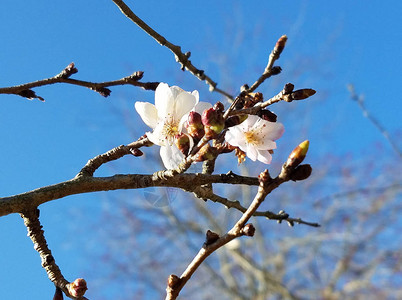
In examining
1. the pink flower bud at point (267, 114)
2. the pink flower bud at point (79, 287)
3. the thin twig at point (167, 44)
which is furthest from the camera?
the thin twig at point (167, 44)

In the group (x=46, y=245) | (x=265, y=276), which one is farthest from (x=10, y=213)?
(x=265, y=276)

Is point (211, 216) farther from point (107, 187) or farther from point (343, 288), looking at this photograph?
point (107, 187)

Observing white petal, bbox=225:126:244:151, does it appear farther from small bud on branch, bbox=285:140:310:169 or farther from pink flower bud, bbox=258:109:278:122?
small bud on branch, bbox=285:140:310:169

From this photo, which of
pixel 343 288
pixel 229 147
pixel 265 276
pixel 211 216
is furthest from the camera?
pixel 211 216

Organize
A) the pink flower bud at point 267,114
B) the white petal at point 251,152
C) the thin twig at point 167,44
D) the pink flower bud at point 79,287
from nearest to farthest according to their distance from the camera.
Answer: the pink flower bud at point 79,287 < the pink flower bud at point 267,114 < the white petal at point 251,152 < the thin twig at point 167,44

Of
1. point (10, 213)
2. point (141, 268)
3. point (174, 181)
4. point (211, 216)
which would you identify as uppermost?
point (141, 268)

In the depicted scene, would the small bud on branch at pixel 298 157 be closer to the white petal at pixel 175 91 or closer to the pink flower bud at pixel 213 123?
the pink flower bud at pixel 213 123

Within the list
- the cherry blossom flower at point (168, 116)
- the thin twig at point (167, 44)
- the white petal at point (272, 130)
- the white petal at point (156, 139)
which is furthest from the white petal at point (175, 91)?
the thin twig at point (167, 44)
